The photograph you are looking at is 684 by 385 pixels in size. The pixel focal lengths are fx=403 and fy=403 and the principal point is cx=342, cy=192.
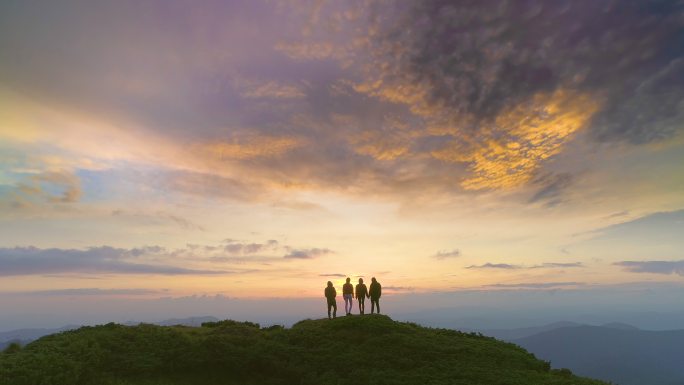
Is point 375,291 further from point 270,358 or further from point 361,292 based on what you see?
point 270,358

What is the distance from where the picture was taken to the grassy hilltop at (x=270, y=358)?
22.4m

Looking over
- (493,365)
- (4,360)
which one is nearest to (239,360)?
(4,360)

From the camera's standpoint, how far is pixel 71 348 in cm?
2439

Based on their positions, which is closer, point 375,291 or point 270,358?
point 270,358

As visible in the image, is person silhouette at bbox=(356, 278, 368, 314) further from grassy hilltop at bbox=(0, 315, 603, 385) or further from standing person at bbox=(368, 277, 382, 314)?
grassy hilltop at bbox=(0, 315, 603, 385)

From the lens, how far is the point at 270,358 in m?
25.2

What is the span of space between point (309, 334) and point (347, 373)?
6.29 m

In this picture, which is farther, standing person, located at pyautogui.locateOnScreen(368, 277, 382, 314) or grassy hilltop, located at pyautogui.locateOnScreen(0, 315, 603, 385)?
standing person, located at pyautogui.locateOnScreen(368, 277, 382, 314)

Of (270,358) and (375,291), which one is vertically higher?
(375,291)

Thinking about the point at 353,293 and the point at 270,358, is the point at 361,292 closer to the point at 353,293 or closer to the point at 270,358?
the point at 353,293

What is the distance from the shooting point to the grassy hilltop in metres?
22.4

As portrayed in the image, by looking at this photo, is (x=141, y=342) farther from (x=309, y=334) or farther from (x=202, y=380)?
(x=309, y=334)

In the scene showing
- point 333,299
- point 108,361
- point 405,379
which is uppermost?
point 333,299

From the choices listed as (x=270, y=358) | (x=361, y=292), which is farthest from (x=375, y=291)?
(x=270, y=358)
